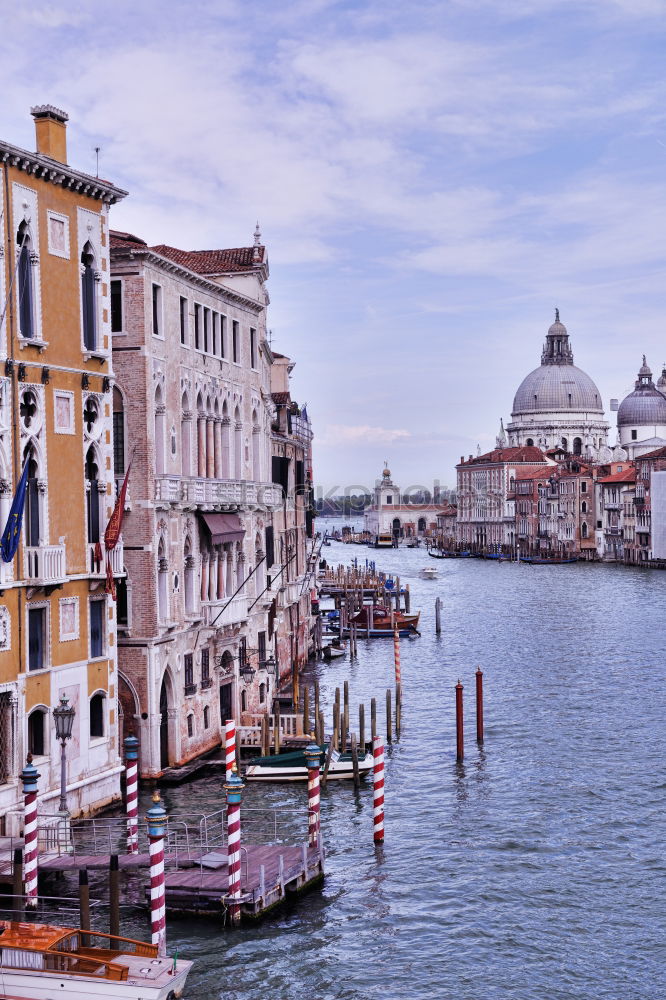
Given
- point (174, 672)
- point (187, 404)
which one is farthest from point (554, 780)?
point (187, 404)

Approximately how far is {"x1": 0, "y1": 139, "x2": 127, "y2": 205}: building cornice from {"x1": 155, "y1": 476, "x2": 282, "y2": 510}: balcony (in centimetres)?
488

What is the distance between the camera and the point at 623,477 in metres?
113

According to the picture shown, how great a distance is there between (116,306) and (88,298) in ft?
8.55

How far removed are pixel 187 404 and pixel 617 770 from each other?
10.5 metres

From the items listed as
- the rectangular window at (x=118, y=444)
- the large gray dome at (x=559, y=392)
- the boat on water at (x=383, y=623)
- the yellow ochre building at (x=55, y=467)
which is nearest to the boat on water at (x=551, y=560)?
the large gray dome at (x=559, y=392)

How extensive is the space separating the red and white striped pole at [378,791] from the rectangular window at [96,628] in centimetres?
426

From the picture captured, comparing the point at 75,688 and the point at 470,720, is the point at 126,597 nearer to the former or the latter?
the point at 75,688

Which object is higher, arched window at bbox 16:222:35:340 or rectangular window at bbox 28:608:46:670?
arched window at bbox 16:222:35:340

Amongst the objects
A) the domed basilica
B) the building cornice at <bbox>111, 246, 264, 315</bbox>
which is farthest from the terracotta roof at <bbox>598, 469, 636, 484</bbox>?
the building cornice at <bbox>111, 246, 264, 315</bbox>

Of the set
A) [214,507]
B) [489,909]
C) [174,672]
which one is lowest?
[489,909]

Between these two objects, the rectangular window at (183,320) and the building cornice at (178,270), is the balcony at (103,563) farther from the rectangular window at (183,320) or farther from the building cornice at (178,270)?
the rectangular window at (183,320)

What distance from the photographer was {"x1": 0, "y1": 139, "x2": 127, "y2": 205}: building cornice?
661 inches

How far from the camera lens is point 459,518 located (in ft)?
493

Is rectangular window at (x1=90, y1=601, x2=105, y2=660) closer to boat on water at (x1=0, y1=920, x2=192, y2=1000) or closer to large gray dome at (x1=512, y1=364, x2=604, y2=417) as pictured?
boat on water at (x1=0, y1=920, x2=192, y2=1000)
